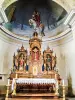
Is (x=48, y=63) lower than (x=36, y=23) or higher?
lower

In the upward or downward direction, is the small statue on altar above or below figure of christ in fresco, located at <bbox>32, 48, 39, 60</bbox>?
below

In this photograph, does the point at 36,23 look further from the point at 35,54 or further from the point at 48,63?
the point at 48,63

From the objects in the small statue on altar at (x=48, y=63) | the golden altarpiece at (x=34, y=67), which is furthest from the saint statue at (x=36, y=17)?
the small statue on altar at (x=48, y=63)

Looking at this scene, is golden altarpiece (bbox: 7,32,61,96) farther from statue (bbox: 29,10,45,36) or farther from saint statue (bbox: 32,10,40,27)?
saint statue (bbox: 32,10,40,27)

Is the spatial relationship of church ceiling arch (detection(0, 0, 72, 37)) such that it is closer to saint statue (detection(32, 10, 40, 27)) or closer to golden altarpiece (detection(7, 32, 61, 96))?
saint statue (detection(32, 10, 40, 27))

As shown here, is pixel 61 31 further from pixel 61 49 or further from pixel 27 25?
pixel 27 25

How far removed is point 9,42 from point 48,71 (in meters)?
3.36

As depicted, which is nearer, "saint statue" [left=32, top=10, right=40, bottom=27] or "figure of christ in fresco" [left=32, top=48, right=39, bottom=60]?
"figure of christ in fresco" [left=32, top=48, right=39, bottom=60]

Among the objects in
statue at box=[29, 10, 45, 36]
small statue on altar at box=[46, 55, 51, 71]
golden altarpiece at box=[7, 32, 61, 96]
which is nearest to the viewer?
golden altarpiece at box=[7, 32, 61, 96]

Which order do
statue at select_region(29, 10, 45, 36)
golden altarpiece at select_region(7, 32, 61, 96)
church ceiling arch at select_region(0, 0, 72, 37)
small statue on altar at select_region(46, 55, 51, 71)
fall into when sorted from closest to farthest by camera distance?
1. golden altarpiece at select_region(7, 32, 61, 96)
2. small statue on altar at select_region(46, 55, 51, 71)
3. statue at select_region(29, 10, 45, 36)
4. church ceiling arch at select_region(0, 0, 72, 37)

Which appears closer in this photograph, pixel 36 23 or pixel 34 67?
pixel 34 67

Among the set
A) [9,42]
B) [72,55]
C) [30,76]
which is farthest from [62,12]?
[30,76]

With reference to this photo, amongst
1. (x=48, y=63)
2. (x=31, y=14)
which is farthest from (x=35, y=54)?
(x=31, y=14)

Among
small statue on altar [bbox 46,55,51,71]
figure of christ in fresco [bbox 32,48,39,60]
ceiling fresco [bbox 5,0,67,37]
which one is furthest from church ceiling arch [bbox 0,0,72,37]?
small statue on altar [bbox 46,55,51,71]
